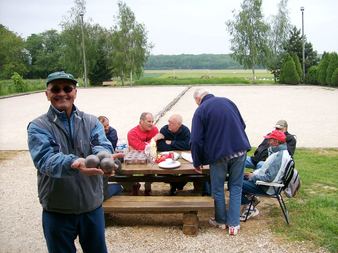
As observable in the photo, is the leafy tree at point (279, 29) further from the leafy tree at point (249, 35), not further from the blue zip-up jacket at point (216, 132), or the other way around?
the blue zip-up jacket at point (216, 132)

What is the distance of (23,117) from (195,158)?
46.6ft

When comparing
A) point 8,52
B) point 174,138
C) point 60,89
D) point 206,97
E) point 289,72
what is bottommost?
point 174,138

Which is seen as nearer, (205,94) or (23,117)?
(205,94)

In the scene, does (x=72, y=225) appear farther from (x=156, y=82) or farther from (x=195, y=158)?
(x=156, y=82)

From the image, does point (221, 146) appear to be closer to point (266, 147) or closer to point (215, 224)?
point (215, 224)

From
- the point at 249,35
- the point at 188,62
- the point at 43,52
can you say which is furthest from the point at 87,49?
the point at 188,62

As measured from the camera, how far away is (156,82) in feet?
153

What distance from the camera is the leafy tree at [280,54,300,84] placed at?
3981 cm

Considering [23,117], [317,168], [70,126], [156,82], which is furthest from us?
[156,82]

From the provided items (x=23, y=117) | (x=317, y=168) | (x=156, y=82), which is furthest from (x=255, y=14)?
(x=317, y=168)

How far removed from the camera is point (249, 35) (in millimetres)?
49438

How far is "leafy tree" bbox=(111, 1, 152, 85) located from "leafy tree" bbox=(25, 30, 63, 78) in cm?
2100

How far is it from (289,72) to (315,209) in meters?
36.1

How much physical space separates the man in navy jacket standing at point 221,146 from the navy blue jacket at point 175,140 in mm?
1455
